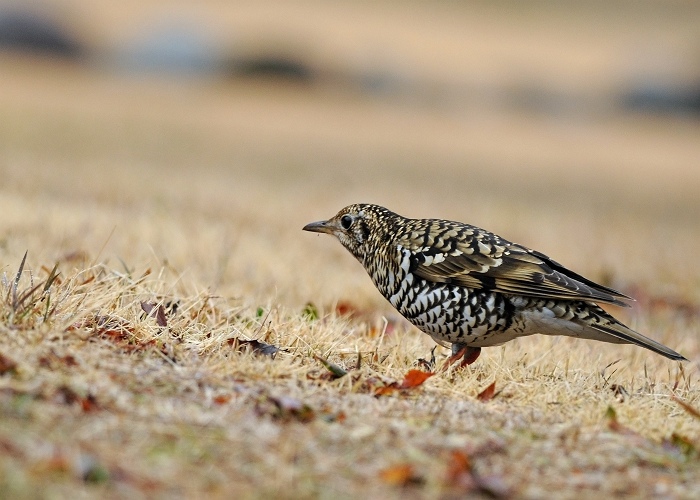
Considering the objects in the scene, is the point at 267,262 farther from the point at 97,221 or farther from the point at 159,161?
the point at 159,161

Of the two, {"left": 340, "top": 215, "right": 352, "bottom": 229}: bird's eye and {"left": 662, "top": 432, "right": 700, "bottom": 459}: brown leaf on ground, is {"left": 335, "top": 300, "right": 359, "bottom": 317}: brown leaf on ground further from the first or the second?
{"left": 662, "top": 432, "right": 700, "bottom": 459}: brown leaf on ground

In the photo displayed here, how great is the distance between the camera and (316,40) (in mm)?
34594

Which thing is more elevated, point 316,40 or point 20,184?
point 316,40

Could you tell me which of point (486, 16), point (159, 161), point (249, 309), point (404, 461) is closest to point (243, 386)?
point (404, 461)

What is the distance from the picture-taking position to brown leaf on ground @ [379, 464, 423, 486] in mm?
3916

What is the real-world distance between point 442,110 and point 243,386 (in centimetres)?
2535

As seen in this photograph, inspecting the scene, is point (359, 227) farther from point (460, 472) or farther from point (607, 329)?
point (460, 472)

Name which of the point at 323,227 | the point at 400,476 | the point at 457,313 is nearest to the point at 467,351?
the point at 457,313

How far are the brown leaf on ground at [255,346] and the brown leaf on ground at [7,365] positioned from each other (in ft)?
4.00

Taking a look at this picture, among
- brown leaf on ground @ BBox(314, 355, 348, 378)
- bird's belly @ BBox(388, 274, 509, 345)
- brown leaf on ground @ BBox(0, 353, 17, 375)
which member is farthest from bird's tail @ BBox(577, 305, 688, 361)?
brown leaf on ground @ BBox(0, 353, 17, 375)

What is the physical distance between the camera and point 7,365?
4.36m

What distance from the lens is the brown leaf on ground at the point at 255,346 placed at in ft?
17.3

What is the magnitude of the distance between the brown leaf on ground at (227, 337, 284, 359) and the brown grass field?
0.09ft

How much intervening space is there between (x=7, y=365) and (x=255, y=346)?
4.46 feet
